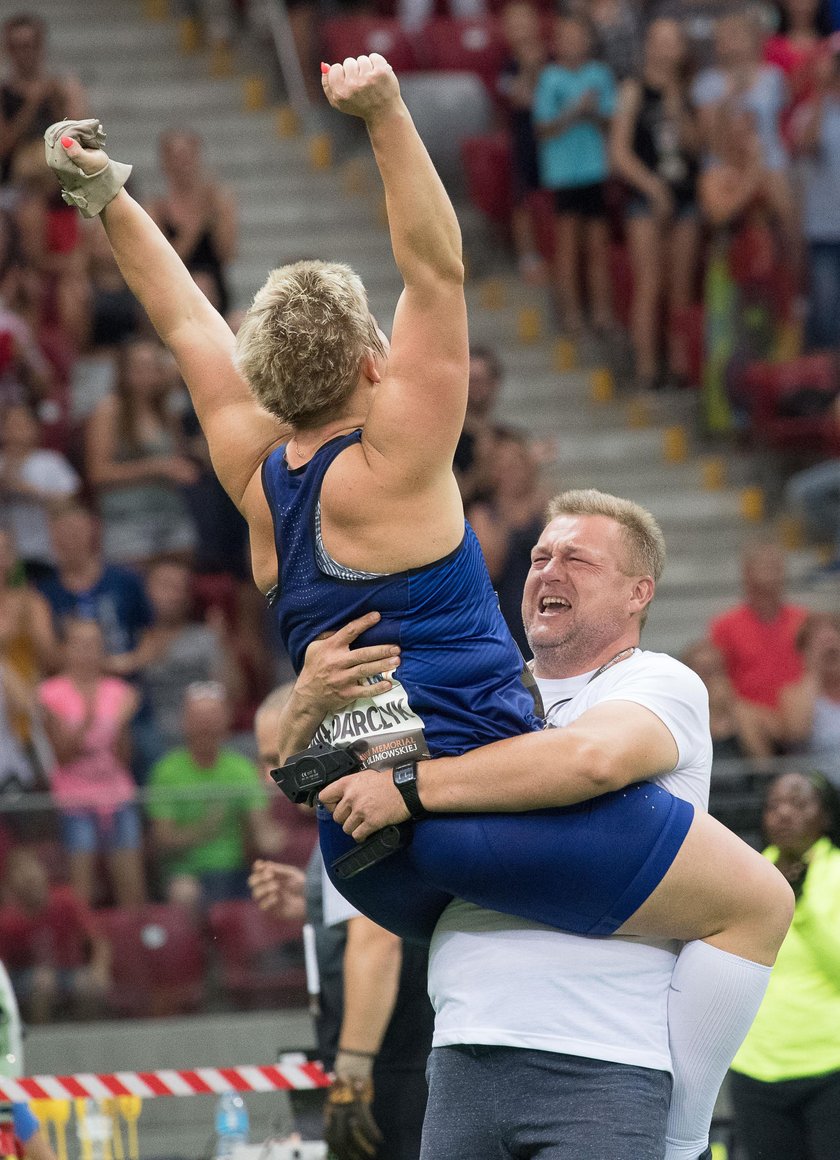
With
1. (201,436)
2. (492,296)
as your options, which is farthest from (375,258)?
(201,436)

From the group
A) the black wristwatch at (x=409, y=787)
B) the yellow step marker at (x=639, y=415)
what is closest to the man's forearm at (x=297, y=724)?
the black wristwatch at (x=409, y=787)

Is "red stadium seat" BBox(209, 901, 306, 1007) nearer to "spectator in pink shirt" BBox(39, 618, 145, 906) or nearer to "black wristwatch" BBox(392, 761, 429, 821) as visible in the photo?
"spectator in pink shirt" BBox(39, 618, 145, 906)

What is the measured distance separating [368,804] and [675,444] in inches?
296

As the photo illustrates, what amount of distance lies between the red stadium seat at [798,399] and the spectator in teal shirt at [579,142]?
1.09 meters

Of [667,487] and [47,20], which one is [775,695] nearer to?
[667,487]

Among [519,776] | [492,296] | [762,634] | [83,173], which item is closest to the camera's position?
[519,776]

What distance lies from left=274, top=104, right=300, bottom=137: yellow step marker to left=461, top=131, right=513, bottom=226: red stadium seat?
1.26 metres

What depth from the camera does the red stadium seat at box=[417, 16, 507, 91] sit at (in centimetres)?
1155

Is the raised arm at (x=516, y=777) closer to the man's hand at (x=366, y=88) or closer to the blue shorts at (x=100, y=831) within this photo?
the man's hand at (x=366, y=88)

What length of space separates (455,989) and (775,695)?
5.10 meters

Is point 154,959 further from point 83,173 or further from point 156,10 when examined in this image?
point 156,10

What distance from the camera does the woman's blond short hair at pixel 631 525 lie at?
3.31m

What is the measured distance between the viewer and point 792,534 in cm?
981

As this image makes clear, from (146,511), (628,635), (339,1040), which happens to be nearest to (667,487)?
(146,511)
